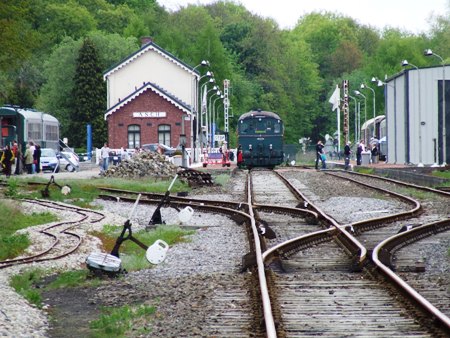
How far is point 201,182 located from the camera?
36875 millimetres

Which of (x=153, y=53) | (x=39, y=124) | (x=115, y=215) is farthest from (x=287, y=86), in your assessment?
(x=115, y=215)

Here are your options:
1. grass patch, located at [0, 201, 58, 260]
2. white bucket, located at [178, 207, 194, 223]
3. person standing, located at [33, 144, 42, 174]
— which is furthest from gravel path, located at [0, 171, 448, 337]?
person standing, located at [33, 144, 42, 174]

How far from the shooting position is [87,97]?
328 feet

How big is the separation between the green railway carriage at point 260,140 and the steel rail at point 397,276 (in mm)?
39279

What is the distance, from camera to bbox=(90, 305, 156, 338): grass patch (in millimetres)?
8805

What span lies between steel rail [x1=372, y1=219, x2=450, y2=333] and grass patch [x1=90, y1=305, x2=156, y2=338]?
2.48 meters

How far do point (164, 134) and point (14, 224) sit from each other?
55944 mm

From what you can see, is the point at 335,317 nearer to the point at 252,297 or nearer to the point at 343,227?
the point at 252,297

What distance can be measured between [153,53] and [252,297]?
A: 75605 millimetres

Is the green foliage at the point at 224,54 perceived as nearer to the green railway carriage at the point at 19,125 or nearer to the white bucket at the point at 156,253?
the green railway carriage at the point at 19,125

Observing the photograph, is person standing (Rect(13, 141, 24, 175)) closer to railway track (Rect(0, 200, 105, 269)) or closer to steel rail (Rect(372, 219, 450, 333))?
railway track (Rect(0, 200, 105, 269))

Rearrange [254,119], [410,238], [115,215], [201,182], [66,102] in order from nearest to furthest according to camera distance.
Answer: [410,238], [115,215], [201,182], [254,119], [66,102]

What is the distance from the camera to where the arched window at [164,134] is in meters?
76.4

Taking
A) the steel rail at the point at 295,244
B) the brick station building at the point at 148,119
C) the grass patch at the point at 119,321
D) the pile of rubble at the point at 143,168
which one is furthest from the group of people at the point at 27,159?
the grass patch at the point at 119,321
